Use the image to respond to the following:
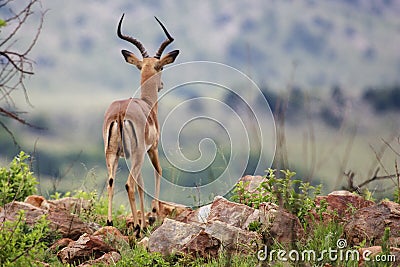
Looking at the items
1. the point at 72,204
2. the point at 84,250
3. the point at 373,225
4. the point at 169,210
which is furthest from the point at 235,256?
the point at 72,204

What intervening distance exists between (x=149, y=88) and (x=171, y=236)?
347 cm

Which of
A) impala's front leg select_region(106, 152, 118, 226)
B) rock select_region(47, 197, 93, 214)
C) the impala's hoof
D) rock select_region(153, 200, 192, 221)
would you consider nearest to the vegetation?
the impala's hoof

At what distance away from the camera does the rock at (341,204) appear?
6.94m

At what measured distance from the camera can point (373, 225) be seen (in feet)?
20.6

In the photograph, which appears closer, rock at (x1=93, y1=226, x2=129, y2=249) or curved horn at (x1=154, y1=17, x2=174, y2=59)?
rock at (x1=93, y1=226, x2=129, y2=249)

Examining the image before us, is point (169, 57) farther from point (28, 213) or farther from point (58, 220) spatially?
point (28, 213)

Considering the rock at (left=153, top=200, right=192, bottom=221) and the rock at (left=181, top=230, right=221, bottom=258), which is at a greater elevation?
the rock at (left=181, top=230, right=221, bottom=258)

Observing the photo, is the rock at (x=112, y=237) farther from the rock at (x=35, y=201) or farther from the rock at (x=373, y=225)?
the rock at (x=373, y=225)

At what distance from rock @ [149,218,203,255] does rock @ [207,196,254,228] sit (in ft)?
0.95

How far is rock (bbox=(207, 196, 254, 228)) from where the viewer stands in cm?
661

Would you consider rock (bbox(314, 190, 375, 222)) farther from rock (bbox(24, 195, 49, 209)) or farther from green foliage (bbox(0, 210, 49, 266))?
rock (bbox(24, 195, 49, 209))

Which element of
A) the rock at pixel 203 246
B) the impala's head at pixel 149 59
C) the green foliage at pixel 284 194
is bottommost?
the rock at pixel 203 246

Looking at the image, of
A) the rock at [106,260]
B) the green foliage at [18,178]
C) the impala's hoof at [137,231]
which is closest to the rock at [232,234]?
the rock at [106,260]

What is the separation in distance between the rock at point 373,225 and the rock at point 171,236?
4.90ft
